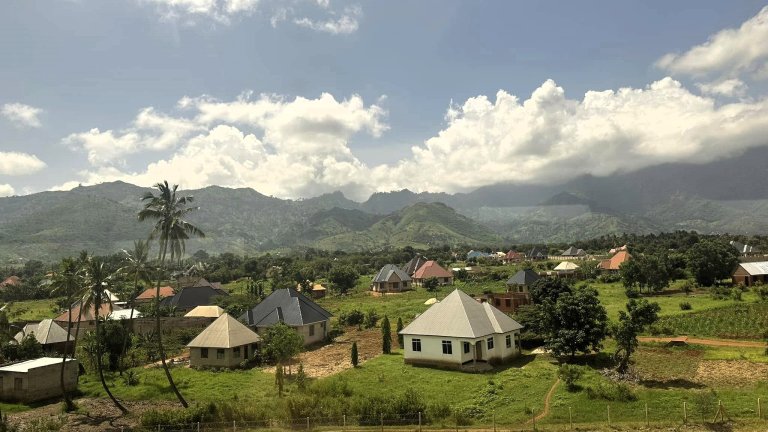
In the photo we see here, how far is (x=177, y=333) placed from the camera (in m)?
56.5

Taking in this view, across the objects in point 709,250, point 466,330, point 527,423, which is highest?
point 709,250

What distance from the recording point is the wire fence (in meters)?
22.5

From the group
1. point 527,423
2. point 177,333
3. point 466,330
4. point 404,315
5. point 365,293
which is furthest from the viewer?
point 365,293

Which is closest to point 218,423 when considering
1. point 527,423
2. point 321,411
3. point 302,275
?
point 321,411

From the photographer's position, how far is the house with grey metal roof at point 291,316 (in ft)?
162

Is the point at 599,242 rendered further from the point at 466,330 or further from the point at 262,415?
the point at 262,415

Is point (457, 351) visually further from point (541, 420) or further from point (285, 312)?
point (285, 312)

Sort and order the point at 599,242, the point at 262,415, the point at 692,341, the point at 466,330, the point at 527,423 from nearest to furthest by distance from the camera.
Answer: the point at 527,423 < the point at 262,415 < the point at 466,330 < the point at 692,341 < the point at 599,242

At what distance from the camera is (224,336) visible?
41844 millimetres

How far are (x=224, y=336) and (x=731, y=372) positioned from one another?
37.1 meters

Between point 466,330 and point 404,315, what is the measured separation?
25.8m

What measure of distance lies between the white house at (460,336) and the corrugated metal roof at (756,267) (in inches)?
2082

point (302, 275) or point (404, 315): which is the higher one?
point (302, 275)

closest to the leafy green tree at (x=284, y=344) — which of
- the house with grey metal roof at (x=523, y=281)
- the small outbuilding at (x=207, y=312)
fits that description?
the small outbuilding at (x=207, y=312)
